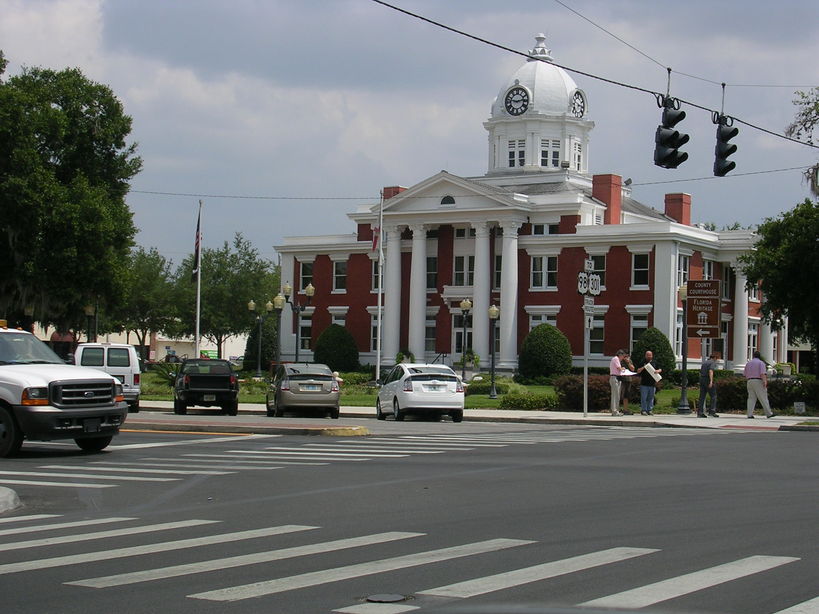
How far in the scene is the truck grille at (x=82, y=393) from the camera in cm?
1800

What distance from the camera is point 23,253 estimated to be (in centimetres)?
5575

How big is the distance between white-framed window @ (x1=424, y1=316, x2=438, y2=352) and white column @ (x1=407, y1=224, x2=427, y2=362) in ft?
3.23

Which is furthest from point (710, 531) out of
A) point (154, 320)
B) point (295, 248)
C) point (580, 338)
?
point (154, 320)

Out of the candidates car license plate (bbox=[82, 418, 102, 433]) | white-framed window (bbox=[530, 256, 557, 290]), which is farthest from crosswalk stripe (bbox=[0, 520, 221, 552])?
white-framed window (bbox=[530, 256, 557, 290])

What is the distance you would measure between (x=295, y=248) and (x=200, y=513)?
2734 inches

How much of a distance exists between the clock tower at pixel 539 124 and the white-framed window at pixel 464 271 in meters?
8.69

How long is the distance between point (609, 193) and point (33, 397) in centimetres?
6052

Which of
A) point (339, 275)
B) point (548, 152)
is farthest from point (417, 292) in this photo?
point (548, 152)

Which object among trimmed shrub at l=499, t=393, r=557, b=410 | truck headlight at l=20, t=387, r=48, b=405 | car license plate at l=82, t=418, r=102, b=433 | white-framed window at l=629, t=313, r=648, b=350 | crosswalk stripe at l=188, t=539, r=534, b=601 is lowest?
trimmed shrub at l=499, t=393, r=557, b=410

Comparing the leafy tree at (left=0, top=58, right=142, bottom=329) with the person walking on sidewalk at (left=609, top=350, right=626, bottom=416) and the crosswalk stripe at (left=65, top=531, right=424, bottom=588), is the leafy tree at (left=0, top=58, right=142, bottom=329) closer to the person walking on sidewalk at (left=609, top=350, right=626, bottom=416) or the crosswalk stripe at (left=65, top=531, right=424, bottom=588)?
the person walking on sidewalk at (left=609, top=350, right=626, bottom=416)

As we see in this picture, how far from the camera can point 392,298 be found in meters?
76.1

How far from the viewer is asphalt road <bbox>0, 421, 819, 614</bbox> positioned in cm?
815

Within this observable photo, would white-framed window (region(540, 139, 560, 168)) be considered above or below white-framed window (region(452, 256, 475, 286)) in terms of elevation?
above

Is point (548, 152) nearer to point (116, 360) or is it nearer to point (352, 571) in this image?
point (116, 360)
